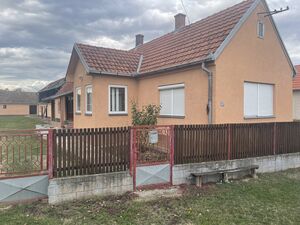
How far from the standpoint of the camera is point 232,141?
8633 millimetres

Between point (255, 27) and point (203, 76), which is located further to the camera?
point (255, 27)

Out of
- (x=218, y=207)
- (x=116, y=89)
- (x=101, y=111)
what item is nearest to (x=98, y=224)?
(x=218, y=207)

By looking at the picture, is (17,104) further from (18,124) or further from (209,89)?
(209,89)

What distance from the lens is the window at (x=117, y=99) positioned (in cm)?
1308

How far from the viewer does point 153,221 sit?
17.2 ft

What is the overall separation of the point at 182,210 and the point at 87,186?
232 centimetres

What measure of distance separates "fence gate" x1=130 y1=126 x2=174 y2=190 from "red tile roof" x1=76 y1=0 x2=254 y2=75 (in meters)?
3.87

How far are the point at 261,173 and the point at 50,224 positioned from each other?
6.93 meters

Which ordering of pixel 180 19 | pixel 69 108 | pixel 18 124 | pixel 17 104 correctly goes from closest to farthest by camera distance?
pixel 180 19 < pixel 69 108 < pixel 18 124 < pixel 17 104

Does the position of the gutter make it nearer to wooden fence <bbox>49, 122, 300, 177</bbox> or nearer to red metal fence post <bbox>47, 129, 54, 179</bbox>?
wooden fence <bbox>49, 122, 300, 177</bbox>

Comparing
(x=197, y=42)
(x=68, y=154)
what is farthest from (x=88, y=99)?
(x=68, y=154)

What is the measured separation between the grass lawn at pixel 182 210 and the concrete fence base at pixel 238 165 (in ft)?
1.69

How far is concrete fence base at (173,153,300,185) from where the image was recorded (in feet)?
25.1

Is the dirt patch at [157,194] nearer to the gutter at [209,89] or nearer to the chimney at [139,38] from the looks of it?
the gutter at [209,89]
